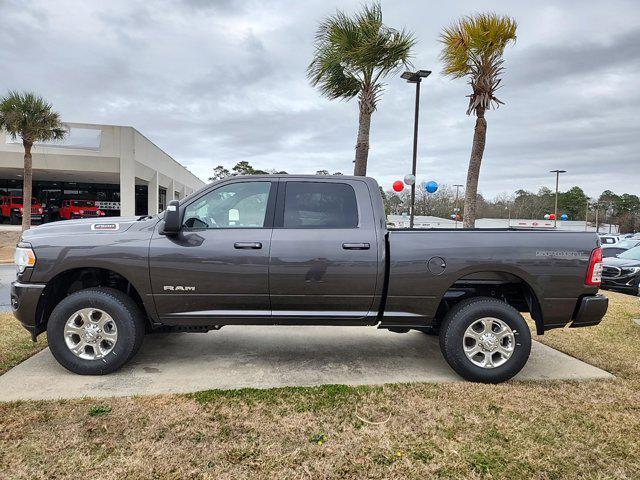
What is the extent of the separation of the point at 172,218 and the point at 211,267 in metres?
0.56

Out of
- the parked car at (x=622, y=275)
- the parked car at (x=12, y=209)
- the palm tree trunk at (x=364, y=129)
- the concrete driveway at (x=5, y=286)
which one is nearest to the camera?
the concrete driveway at (x=5, y=286)

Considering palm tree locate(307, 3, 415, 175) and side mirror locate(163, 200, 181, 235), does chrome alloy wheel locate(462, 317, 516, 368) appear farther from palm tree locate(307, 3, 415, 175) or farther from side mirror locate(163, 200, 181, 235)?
palm tree locate(307, 3, 415, 175)

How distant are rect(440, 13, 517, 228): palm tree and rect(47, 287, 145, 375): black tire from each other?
433 inches

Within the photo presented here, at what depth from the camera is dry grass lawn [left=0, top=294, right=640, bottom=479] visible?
2.63m

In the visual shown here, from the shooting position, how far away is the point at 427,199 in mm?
73000

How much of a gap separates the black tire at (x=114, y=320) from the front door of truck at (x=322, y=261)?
134cm

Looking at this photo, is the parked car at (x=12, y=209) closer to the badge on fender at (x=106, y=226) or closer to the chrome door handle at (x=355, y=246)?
the badge on fender at (x=106, y=226)

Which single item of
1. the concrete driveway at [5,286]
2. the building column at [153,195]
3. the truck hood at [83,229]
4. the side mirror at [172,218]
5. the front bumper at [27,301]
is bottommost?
the concrete driveway at [5,286]

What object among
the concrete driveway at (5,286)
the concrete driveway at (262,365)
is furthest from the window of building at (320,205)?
the concrete driveway at (5,286)

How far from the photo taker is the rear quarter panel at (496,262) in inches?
155

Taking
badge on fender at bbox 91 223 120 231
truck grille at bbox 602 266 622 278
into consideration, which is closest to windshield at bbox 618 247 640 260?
truck grille at bbox 602 266 622 278

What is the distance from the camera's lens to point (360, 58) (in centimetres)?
1194

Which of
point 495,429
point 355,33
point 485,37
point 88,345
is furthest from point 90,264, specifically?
point 485,37

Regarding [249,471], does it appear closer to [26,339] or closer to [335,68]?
[26,339]
